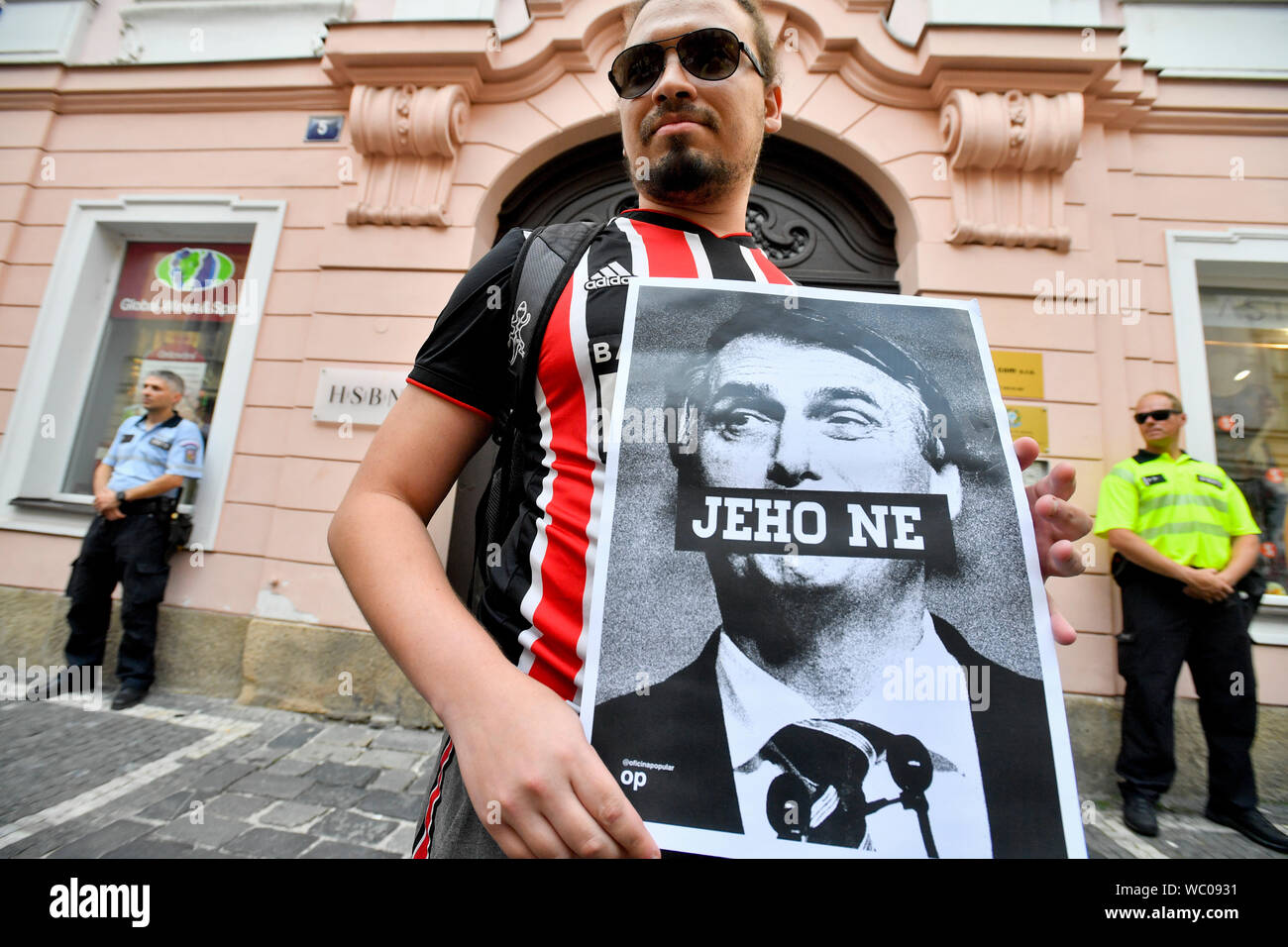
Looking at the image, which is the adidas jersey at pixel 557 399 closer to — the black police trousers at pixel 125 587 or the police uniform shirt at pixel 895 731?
the police uniform shirt at pixel 895 731

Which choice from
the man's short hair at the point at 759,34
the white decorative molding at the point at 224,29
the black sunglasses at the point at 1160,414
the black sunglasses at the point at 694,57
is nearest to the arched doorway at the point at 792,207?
the black sunglasses at the point at 1160,414

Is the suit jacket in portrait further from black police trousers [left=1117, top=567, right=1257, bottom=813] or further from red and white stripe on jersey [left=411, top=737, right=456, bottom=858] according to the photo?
black police trousers [left=1117, top=567, right=1257, bottom=813]

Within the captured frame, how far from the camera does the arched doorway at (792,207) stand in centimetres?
390

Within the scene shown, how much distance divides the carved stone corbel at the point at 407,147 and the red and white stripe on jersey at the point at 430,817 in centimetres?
381

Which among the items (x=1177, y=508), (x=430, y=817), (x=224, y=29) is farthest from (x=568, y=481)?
(x=224, y=29)

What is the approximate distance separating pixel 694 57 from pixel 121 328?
18.6 feet

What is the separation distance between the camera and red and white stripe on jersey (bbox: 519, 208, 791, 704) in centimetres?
61

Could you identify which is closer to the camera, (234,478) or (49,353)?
(234,478)

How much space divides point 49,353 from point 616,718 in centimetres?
606

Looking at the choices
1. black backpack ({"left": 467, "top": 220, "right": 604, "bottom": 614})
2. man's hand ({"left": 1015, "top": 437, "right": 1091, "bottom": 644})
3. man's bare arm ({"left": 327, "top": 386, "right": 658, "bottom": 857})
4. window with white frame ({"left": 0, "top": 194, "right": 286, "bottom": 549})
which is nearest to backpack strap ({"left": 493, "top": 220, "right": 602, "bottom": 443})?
black backpack ({"left": 467, "top": 220, "right": 604, "bottom": 614})
